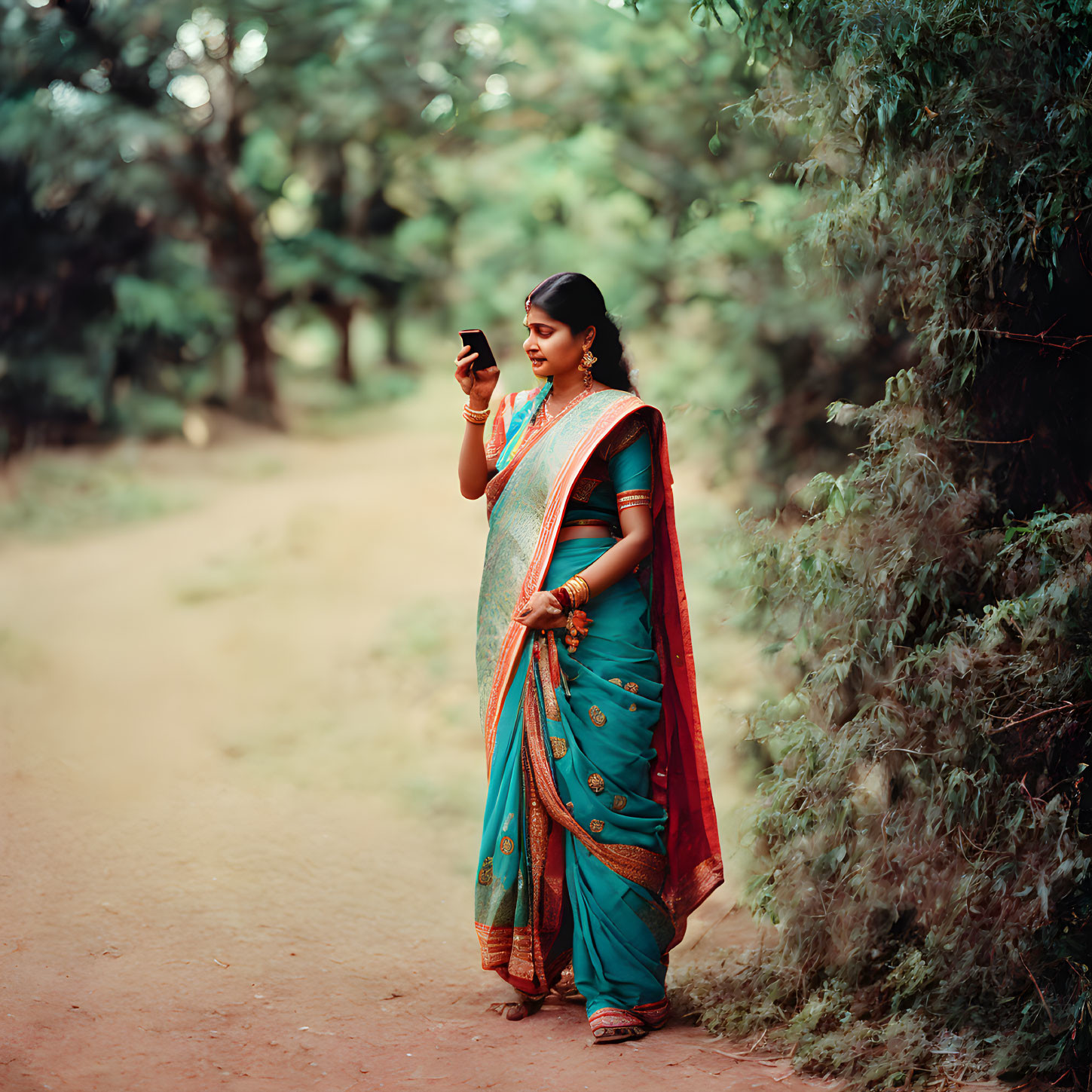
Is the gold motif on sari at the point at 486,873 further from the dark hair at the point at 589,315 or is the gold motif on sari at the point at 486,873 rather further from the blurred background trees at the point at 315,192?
the blurred background trees at the point at 315,192

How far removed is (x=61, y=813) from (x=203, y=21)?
6359mm

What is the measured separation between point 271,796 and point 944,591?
392cm

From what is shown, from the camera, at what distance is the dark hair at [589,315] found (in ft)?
9.78

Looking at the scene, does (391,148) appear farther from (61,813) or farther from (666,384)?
(61,813)

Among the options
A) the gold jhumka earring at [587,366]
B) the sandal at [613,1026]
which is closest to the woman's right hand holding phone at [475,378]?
the gold jhumka earring at [587,366]

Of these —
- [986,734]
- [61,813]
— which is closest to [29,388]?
[61,813]

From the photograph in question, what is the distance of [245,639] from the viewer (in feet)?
25.0

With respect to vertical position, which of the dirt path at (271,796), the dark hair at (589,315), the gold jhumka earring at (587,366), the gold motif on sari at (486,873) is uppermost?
the dark hair at (589,315)

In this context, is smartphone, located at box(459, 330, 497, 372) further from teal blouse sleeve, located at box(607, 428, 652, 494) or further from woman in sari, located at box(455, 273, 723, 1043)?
teal blouse sleeve, located at box(607, 428, 652, 494)

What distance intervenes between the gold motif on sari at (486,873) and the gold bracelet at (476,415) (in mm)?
1188

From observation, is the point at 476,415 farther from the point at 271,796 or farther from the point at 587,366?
the point at 271,796

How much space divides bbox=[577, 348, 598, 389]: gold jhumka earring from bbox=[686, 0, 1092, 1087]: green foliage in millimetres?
749

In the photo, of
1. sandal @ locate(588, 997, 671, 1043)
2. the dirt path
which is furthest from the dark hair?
the dirt path

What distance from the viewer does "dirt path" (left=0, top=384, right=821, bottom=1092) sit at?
2889 mm
